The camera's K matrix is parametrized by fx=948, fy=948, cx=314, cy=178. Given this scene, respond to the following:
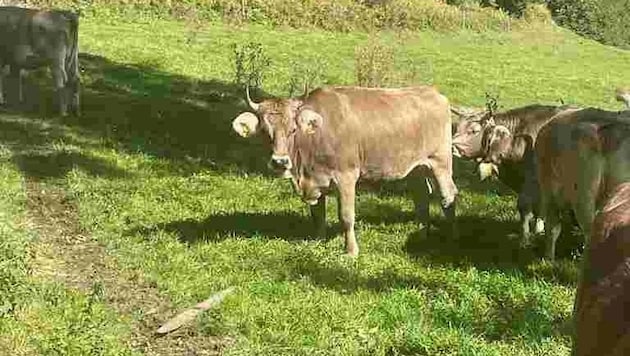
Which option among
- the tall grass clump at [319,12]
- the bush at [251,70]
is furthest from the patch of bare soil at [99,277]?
the tall grass clump at [319,12]

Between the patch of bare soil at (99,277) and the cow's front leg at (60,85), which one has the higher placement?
the cow's front leg at (60,85)

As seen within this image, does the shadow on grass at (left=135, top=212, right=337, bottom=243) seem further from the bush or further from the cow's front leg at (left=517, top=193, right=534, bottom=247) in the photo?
the bush

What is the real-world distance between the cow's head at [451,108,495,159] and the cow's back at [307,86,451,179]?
82cm

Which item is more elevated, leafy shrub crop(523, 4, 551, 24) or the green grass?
leafy shrub crop(523, 4, 551, 24)

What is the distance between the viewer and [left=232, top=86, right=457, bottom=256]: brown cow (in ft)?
31.2

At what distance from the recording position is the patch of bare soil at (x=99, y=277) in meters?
7.47

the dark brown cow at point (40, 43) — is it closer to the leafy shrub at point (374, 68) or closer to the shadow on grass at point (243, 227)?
the leafy shrub at point (374, 68)

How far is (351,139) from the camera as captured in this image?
10.1 m

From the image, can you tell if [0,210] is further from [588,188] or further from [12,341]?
[588,188]

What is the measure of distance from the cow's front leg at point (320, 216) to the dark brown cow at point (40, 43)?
7879 mm

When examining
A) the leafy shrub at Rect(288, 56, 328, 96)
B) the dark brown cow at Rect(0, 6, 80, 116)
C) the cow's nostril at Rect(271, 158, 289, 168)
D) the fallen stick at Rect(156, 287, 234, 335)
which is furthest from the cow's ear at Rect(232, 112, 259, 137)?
the leafy shrub at Rect(288, 56, 328, 96)

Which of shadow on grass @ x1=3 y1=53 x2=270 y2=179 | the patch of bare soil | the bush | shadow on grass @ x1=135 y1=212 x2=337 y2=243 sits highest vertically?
the bush

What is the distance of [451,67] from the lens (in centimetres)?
2784

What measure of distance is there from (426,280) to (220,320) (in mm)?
2238
